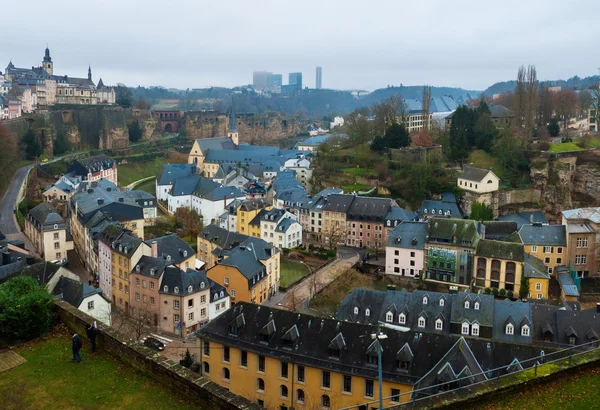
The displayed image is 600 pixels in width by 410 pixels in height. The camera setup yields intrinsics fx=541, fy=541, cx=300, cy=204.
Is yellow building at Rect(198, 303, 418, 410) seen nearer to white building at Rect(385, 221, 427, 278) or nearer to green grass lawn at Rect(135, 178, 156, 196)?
white building at Rect(385, 221, 427, 278)

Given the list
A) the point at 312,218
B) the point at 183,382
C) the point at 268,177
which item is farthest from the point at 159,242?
the point at 268,177

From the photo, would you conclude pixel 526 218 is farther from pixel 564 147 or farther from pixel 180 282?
pixel 180 282

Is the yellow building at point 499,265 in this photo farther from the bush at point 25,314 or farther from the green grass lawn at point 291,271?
the bush at point 25,314

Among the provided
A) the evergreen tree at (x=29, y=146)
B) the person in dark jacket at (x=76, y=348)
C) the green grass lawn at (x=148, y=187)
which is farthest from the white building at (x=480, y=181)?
the evergreen tree at (x=29, y=146)

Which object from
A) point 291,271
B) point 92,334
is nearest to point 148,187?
point 291,271

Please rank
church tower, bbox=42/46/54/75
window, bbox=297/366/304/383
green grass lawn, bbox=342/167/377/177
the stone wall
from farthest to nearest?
1. church tower, bbox=42/46/54/75
2. green grass lawn, bbox=342/167/377/177
3. window, bbox=297/366/304/383
4. the stone wall

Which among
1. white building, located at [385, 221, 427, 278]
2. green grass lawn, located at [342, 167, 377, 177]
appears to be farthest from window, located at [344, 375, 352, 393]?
green grass lawn, located at [342, 167, 377, 177]

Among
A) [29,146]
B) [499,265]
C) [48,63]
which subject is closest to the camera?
[499,265]
